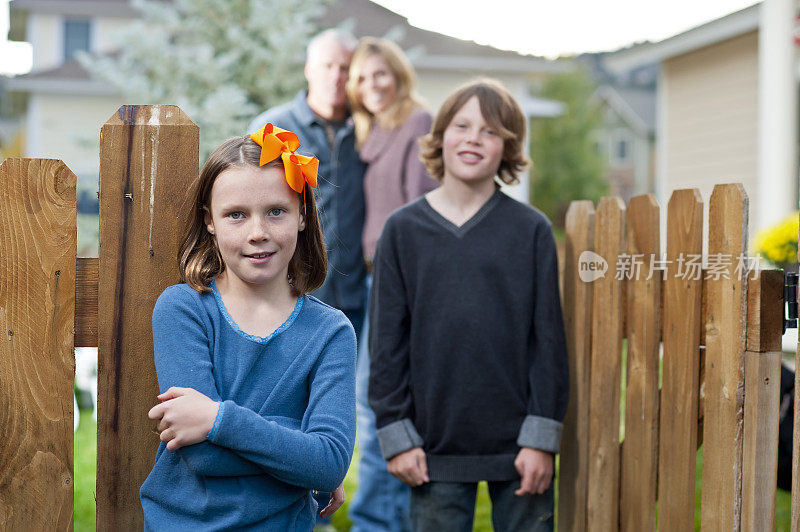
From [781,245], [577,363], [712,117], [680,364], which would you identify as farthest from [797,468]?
[712,117]

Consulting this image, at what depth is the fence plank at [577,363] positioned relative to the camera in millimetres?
3393

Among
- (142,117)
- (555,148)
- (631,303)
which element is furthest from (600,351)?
(555,148)

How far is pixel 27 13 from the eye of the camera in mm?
25625

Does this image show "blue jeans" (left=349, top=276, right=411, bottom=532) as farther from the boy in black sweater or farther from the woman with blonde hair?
the boy in black sweater

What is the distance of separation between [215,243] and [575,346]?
1.72 m

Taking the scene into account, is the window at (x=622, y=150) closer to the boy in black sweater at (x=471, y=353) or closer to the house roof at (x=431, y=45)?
the house roof at (x=431, y=45)

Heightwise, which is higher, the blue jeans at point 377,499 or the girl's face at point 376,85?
the girl's face at point 376,85

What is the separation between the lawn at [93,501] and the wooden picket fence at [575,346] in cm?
151

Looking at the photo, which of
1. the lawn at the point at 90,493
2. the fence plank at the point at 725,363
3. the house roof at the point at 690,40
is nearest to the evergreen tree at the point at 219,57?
the house roof at the point at 690,40

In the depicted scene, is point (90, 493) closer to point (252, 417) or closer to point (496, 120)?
point (496, 120)

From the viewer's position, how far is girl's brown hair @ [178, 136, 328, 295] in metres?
2.11

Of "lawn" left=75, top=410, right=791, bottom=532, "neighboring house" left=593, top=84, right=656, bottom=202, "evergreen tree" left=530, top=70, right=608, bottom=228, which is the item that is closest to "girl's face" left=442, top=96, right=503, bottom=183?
"lawn" left=75, top=410, right=791, bottom=532

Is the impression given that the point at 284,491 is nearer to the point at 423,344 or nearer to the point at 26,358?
the point at 26,358

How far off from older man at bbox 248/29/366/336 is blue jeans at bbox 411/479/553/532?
1.42 meters
